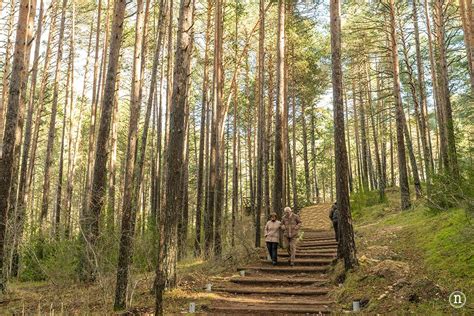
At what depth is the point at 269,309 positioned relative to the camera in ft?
22.8

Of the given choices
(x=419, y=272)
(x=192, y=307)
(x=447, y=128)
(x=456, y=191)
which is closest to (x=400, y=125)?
(x=447, y=128)

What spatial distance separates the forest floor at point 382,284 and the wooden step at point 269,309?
0.31 metres

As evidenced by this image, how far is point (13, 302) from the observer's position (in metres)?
8.59

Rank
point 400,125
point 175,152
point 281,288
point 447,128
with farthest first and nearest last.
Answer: point 400,125 → point 447,128 → point 281,288 → point 175,152

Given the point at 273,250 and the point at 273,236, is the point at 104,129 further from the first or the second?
the point at 273,250

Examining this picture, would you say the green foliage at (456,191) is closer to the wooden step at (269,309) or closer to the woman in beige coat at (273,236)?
the wooden step at (269,309)

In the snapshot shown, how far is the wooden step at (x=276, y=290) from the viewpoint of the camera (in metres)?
8.19

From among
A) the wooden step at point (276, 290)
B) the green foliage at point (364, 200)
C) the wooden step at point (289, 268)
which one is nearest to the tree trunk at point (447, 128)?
the wooden step at point (276, 290)

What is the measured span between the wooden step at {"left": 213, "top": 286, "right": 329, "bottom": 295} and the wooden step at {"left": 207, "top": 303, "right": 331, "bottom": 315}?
3.18ft

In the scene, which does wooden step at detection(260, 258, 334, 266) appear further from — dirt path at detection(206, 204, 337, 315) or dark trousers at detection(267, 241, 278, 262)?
dark trousers at detection(267, 241, 278, 262)

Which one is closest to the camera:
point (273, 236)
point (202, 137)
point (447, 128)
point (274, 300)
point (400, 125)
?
point (274, 300)

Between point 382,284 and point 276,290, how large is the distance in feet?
8.08

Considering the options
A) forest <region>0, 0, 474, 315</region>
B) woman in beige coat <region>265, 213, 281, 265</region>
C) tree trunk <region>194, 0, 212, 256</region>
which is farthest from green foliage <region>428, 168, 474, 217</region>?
tree trunk <region>194, 0, 212, 256</region>

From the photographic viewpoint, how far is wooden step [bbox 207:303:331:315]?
6.82m
